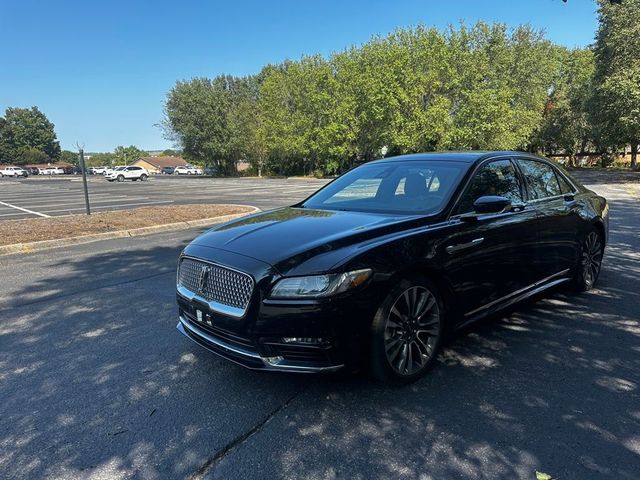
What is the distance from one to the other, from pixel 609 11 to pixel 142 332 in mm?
36033

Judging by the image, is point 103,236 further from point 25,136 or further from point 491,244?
point 25,136

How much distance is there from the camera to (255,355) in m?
2.98

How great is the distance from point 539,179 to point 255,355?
3.49 metres

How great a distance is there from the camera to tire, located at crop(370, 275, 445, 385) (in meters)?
3.09

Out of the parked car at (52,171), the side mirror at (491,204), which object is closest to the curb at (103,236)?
the side mirror at (491,204)

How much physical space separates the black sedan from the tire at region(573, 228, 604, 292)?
0.59 m

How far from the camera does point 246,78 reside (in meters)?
72.5

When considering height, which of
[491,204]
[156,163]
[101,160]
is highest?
[101,160]

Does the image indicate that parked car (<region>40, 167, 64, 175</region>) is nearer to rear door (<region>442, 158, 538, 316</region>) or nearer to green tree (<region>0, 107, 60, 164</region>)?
green tree (<region>0, 107, 60, 164</region>)

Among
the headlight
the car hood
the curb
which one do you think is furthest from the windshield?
the curb

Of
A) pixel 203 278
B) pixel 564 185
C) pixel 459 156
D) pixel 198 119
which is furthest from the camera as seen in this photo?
pixel 198 119

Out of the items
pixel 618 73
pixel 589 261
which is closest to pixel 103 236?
pixel 589 261

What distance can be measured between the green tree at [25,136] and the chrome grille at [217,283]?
134086mm

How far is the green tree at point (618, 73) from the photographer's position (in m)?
26.5
